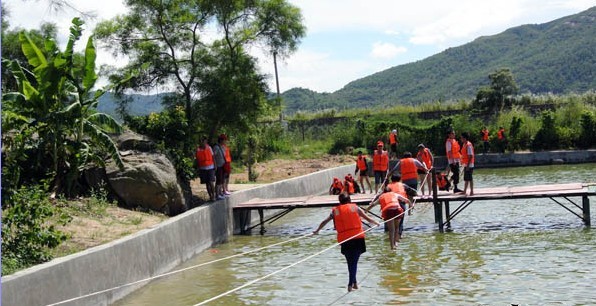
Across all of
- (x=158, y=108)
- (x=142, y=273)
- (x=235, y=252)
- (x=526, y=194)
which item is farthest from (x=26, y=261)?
(x=158, y=108)

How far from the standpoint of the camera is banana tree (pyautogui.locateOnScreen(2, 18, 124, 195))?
17.8 m

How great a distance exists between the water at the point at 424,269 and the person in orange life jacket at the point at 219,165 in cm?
144

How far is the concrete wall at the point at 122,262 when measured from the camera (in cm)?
1065

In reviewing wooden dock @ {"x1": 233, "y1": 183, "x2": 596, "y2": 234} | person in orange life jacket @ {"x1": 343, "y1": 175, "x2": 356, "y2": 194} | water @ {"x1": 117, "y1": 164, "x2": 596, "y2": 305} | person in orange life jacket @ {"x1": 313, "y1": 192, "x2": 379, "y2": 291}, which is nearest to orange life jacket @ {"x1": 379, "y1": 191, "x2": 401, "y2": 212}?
water @ {"x1": 117, "y1": 164, "x2": 596, "y2": 305}

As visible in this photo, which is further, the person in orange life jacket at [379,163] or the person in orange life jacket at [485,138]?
the person in orange life jacket at [485,138]

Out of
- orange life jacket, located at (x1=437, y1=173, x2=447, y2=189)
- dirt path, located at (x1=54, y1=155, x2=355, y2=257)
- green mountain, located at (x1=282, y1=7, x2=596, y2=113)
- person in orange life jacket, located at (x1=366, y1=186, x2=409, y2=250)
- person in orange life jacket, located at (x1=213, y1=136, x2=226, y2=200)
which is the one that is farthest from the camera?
green mountain, located at (x1=282, y1=7, x2=596, y2=113)

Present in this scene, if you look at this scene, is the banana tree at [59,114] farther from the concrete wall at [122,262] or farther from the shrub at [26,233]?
the shrub at [26,233]

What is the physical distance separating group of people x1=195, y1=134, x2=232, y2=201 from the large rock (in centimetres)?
97

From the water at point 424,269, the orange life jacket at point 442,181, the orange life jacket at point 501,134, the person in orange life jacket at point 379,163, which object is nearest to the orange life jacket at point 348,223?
the water at point 424,269

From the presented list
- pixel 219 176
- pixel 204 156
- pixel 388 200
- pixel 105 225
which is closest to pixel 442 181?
pixel 219 176

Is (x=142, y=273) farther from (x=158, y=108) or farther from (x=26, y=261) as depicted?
(x=158, y=108)

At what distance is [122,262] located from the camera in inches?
543

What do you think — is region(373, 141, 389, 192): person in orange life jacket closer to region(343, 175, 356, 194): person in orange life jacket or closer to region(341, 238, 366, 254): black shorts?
region(343, 175, 356, 194): person in orange life jacket

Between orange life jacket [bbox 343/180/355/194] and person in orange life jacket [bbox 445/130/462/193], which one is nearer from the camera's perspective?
person in orange life jacket [bbox 445/130/462/193]
